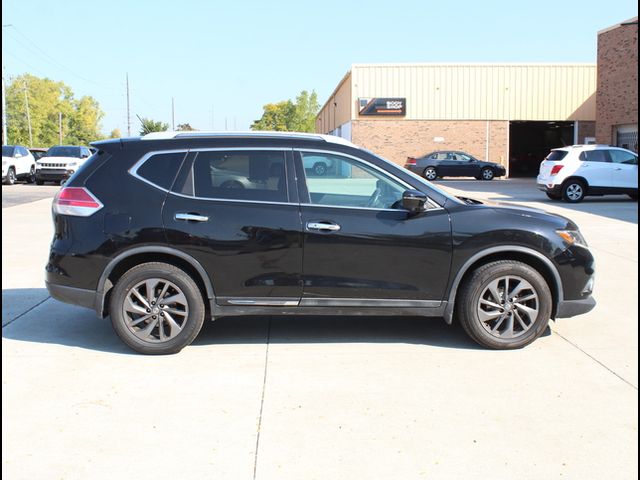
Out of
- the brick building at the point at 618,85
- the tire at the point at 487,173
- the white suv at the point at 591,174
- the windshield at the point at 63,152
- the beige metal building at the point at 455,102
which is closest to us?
the white suv at the point at 591,174

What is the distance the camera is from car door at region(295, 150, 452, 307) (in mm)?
5477

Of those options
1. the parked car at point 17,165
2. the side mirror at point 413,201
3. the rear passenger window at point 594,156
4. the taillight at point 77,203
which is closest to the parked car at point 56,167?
the parked car at point 17,165

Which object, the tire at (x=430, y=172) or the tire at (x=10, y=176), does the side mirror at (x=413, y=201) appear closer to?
the tire at (x=10, y=176)

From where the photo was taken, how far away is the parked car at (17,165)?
2834 cm

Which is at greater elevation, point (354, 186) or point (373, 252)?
point (354, 186)

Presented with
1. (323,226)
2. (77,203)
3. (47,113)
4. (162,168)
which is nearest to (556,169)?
(323,226)

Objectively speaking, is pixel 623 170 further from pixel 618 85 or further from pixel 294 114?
pixel 294 114

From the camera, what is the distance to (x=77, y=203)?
5535mm

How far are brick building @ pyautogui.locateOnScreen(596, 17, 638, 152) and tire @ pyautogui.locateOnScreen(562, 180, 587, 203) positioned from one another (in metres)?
8.76

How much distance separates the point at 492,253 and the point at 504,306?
447 millimetres

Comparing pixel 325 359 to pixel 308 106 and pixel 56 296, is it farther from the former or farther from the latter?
pixel 308 106

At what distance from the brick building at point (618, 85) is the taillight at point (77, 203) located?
26935 mm

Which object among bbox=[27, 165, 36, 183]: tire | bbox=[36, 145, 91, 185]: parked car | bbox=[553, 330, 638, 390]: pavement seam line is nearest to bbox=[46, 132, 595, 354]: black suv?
bbox=[553, 330, 638, 390]: pavement seam line

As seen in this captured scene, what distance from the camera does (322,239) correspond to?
17.9 ft
